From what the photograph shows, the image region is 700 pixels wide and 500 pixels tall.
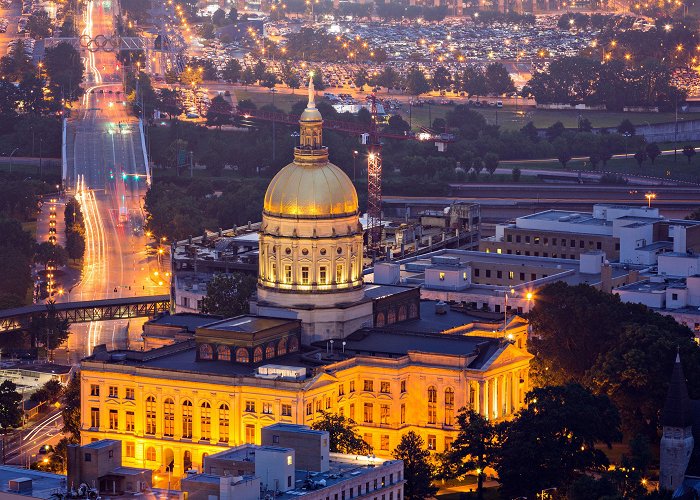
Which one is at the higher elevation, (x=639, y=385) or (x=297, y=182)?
(x=297, y=182)

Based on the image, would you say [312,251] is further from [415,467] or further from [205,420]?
[415,467]

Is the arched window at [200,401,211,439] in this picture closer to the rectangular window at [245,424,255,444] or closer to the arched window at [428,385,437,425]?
the rectangular window at [245,424,255,444]

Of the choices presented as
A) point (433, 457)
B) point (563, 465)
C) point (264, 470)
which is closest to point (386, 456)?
point (433, 457)

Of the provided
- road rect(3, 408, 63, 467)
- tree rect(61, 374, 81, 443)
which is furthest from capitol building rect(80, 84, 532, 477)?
road rect(3, 408, 63, 467)

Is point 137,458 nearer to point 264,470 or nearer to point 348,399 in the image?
point 348,399

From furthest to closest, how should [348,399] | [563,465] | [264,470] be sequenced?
[348,399], [563,465], [264,470]

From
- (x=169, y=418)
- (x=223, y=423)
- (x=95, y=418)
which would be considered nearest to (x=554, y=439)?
(x=223, y=423)

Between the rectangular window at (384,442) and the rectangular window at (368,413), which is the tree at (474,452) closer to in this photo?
the rectangular window at (384,442)

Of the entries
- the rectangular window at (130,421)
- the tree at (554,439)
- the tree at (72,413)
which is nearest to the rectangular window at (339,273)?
the tree at (72,413)
